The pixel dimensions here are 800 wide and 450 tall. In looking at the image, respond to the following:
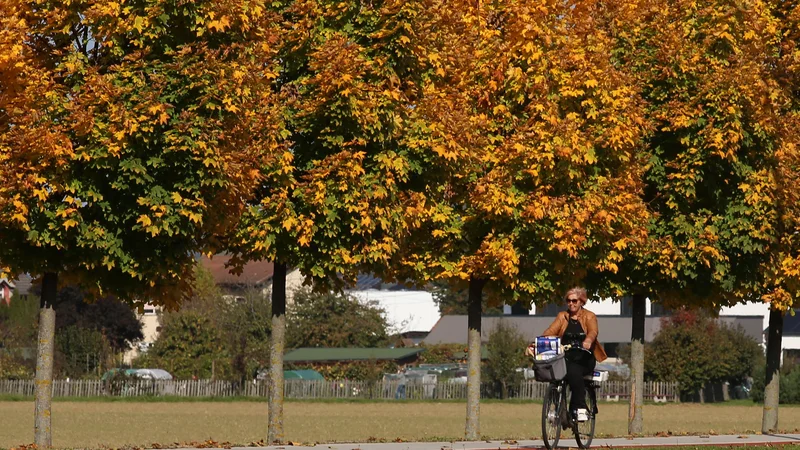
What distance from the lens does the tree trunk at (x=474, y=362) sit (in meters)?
24.9

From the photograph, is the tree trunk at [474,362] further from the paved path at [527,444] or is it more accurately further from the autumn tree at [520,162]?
the paved path at [527,444]

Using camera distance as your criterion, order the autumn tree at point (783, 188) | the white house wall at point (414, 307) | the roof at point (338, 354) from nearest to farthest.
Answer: the autumn tree at point (783, 188) < the roof at point (338, 354) < the white house wall at point (414, 307)

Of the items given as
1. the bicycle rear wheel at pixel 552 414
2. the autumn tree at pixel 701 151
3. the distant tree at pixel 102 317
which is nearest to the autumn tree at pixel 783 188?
the autumn tree at pixel 701 151

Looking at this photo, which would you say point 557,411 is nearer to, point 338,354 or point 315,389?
point 315,389

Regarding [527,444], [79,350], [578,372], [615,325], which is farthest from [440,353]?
[578,372]

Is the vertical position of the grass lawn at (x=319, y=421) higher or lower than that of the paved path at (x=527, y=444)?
lower

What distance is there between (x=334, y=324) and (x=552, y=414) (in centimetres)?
7249

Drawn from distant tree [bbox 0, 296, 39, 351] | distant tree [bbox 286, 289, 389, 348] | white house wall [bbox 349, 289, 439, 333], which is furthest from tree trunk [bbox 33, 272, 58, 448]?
white house wall [bbox 349, 289, 439, 333]

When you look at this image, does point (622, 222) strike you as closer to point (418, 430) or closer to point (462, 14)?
point (462, 14)

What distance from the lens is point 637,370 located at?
27.6 m

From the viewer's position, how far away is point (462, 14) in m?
25.8

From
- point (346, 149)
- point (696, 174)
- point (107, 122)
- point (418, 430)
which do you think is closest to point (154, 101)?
point (107, 122)

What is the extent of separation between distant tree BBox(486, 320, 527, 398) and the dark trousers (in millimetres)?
53362

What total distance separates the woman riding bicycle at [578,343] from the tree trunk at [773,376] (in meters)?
12.8
